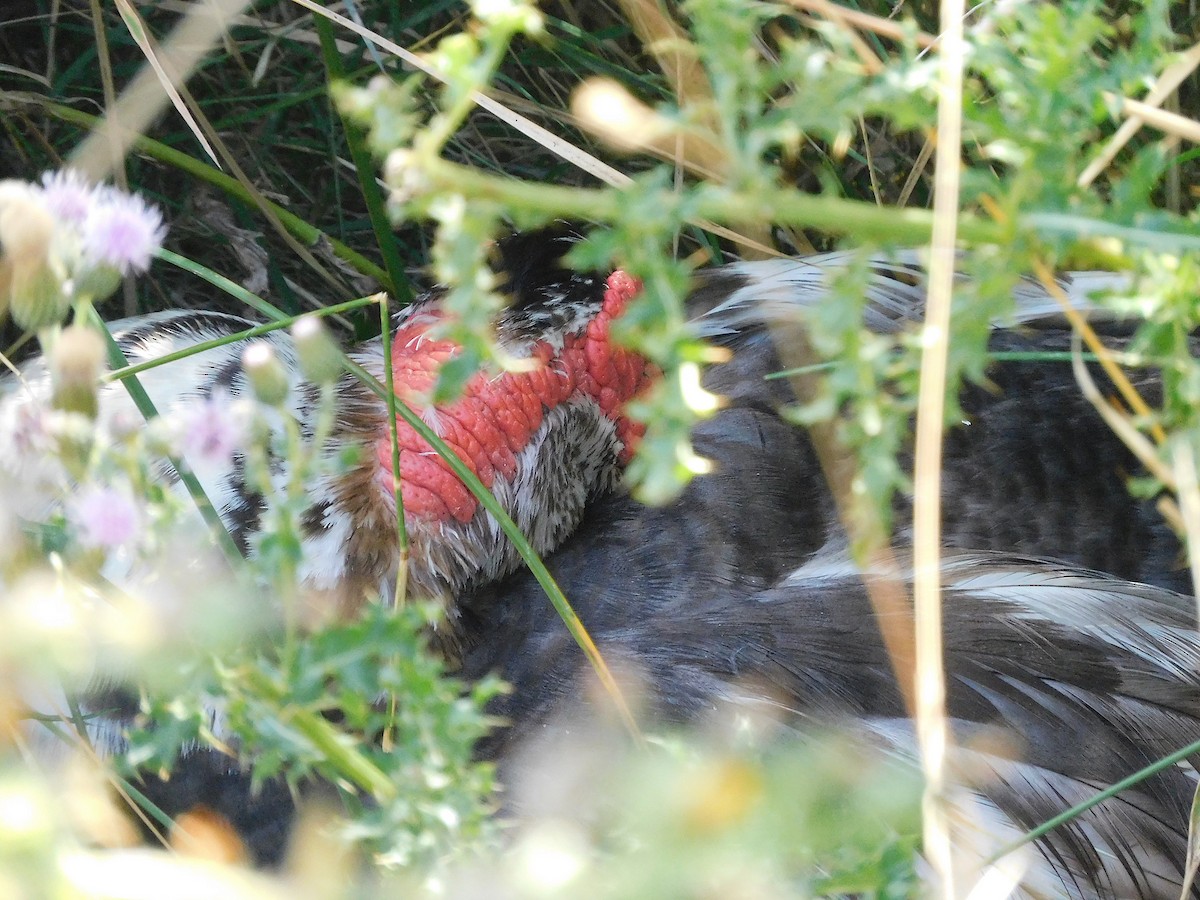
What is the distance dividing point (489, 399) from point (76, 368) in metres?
0.67

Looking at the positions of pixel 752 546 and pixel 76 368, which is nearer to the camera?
pixel 76 368

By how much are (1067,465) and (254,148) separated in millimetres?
1225

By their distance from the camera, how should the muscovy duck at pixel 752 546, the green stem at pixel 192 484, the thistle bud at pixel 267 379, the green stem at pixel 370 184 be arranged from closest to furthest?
1. the thistle bud at pixel 267 379
2. the green stem at pixel 192 484
3. the muscovy duck at pixel 752 546
4. the green stem at pixel 370 184

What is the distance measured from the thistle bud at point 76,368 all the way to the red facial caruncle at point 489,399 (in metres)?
0.58

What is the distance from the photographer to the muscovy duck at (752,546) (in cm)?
113

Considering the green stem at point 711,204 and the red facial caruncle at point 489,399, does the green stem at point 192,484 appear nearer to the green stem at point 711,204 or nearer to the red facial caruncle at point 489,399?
the green stem at point 711,204

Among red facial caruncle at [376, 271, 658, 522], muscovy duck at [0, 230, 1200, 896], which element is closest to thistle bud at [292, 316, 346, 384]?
muscovy duck at [0, 230, 1200, 896]

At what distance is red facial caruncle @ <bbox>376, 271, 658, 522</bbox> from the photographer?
123cm

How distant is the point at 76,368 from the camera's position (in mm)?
603

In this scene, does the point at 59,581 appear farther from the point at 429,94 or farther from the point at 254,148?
the point at 254,148

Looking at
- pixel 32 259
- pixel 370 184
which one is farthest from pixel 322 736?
pixel 370 184

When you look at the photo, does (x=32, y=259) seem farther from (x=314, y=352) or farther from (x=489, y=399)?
(x=489, y=399)

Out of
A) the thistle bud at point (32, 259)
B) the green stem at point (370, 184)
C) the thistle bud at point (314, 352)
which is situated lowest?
the green stem at point (370, 184)

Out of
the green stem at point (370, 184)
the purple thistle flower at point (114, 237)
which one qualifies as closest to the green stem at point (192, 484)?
the purple thistle flower at point (114, 237)
